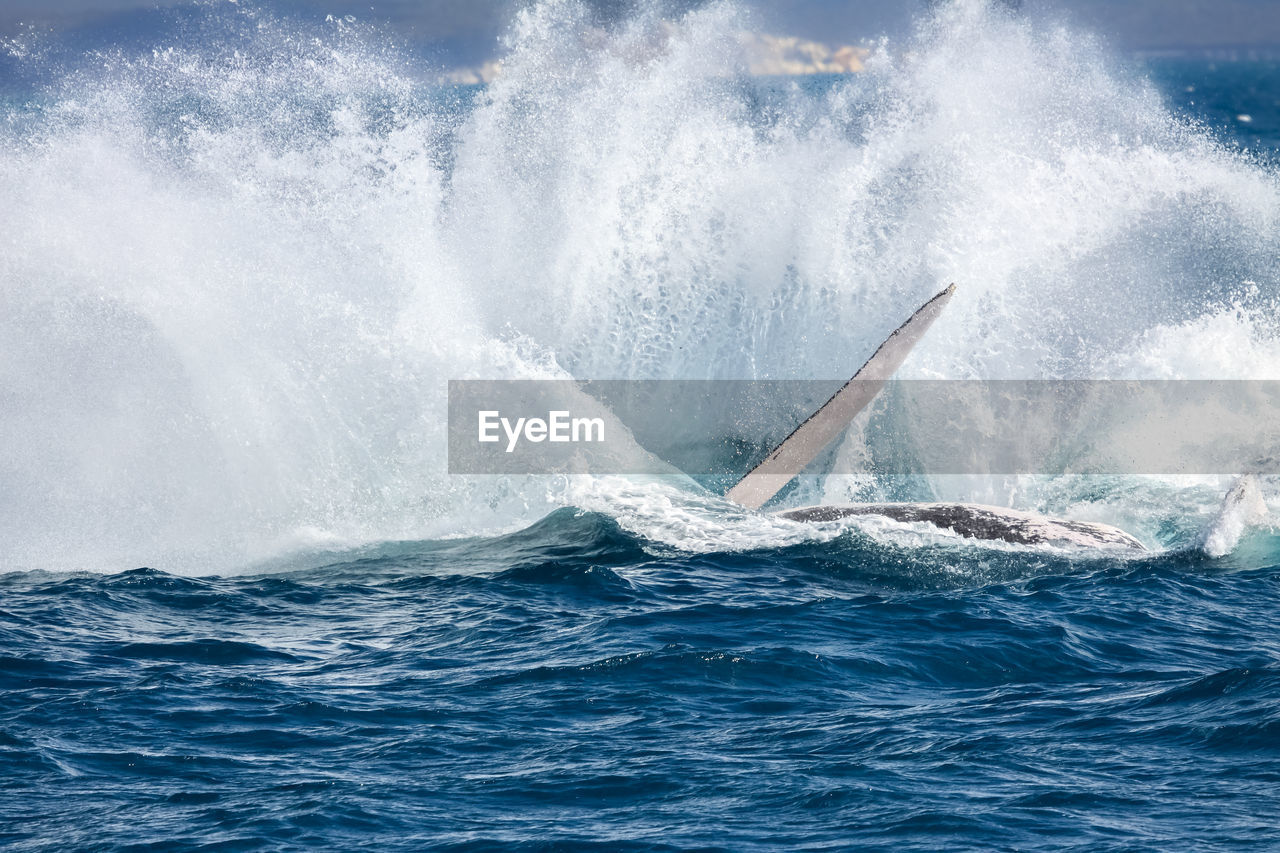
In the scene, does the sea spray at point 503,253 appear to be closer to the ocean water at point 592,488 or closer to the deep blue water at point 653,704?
the ocean water at point 592,488

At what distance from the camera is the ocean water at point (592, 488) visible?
33.1ft

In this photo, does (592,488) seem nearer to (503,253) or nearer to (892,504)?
(892,504)

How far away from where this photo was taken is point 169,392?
20.3 m

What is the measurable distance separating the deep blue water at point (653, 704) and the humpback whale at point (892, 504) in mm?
861

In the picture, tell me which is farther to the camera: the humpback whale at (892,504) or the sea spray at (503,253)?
the sea spray at (503,253)

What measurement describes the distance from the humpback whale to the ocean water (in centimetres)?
55

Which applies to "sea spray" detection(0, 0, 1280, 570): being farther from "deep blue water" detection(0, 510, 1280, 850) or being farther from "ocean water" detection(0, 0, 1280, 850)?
"deep blue water" detection(0, 510, 1280, 850)

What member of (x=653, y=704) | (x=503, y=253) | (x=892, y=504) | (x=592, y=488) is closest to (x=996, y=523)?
(x=892, y=504)

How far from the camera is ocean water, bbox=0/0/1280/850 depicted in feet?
33.1

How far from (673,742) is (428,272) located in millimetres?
12985

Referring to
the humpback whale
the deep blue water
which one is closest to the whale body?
the humpback whale

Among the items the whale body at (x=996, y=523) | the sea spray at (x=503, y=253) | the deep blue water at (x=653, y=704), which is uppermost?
the sea spray at (x=503, y=253)

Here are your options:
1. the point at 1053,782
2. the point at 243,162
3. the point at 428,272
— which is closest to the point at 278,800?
the point at 1053,782

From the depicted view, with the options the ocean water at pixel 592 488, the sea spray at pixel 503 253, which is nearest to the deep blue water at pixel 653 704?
the ocean water at pixel 592 488
